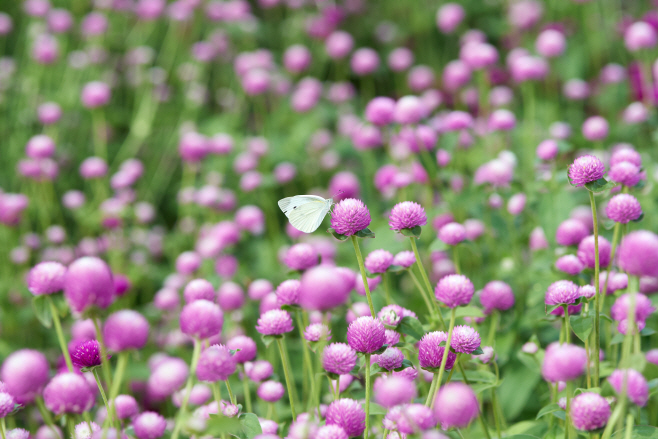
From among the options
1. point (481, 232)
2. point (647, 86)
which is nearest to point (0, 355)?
point (481, 232)

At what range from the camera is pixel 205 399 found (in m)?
1.68

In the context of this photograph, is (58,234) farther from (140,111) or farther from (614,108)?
Result: (614,108)

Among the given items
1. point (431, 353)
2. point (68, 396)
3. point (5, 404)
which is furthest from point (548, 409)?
point (5, 404)

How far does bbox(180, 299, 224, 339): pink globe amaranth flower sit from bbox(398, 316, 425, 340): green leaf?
19.7 inches

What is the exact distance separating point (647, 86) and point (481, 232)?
5.24 feet

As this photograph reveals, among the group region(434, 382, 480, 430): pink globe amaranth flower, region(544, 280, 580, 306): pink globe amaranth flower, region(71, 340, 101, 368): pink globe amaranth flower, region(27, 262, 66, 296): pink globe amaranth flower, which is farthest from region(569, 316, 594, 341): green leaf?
Result: region(27, 262, 66, 296): pink globe amaranth flower

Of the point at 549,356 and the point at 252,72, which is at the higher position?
the point at 549,356

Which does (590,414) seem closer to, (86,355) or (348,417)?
(348,417)

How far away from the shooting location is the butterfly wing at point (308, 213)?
1.68 meters

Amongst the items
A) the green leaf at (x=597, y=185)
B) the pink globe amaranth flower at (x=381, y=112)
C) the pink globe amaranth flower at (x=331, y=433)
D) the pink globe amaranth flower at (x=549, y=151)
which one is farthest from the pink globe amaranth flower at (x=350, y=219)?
the pink globe amaranth flower at (x=381, y=112)

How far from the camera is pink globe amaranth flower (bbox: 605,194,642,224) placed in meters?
1.35

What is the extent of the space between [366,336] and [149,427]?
0.53 metres

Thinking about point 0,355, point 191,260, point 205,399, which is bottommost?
point 0,355

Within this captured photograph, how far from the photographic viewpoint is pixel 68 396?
1029 mm
